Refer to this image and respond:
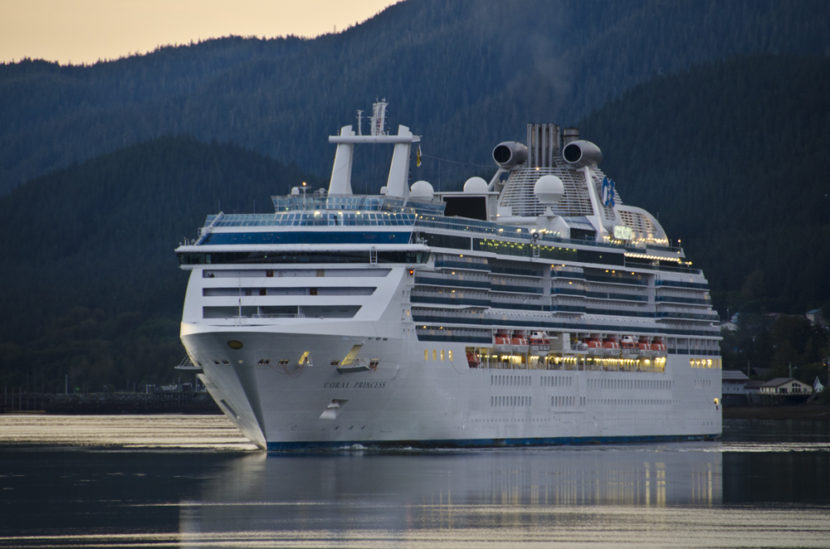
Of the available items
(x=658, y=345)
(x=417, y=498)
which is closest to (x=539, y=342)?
(x=658, y=345)

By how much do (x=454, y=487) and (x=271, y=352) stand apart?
44.4 feet

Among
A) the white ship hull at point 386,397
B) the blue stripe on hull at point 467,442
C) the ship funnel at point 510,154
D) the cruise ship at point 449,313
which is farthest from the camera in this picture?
the ship funnel at point 510,154

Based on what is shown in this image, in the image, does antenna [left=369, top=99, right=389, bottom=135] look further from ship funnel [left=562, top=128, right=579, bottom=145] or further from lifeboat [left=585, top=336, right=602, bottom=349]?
ship funnel [left=562, top=128, right=579, bottom=145]

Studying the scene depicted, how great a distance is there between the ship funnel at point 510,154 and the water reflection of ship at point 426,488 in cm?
2421

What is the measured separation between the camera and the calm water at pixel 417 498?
142 ft

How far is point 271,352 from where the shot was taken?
218 ft

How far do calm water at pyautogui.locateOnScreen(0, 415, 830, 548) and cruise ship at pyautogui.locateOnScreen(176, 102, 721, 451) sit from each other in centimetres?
225

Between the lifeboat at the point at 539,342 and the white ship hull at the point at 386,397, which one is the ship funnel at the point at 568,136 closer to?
the white ship hull at the point at 386,397

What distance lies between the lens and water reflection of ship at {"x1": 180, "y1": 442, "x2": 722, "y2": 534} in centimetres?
4709

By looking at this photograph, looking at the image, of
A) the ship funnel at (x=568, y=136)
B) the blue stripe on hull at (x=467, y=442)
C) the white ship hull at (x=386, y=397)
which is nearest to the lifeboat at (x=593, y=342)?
the white ship hull at (x=386, y=397)

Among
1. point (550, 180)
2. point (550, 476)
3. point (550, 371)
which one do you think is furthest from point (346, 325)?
point (550, 180)

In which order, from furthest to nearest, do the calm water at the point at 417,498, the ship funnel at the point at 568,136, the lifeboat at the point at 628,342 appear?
the ship funnel at the point at 568,136, the lifeboat at the point at 628,342, the calm water at the point at 417,498

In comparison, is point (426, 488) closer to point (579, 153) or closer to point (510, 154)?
point (579, 153)

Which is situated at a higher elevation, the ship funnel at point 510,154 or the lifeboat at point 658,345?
the ship funnel at point 510,154
